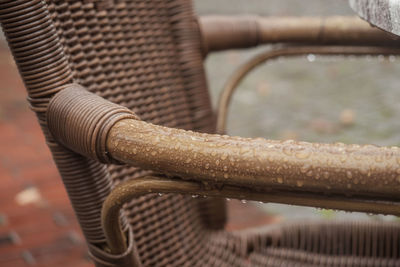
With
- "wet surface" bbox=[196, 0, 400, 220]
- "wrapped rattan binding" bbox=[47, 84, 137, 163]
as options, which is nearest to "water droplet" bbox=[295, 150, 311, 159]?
"wrapped rattan binding" bbox=[47, 84, 137, 163]

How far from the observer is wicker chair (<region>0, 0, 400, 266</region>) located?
533mm

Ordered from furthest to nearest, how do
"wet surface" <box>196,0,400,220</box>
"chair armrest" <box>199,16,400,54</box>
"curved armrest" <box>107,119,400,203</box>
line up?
"wet surface" <box>196,0,400,220</box>, "chair armrest" <box>199,16,400,54</box>, "curved armrest" <box>107,119,400,203</box>

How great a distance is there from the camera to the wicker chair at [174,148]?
1.75ft

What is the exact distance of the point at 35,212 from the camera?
213cm

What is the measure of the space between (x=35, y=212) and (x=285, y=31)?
142 cm

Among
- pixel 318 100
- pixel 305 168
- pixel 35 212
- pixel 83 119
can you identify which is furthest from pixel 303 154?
pixel 318 100

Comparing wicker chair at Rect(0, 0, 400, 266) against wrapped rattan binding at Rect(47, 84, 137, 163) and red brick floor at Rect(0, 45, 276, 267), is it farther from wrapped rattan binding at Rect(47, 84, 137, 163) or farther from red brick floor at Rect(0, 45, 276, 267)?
red brick floor at Rect(0, 45, 276, 267)

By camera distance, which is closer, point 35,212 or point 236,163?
point 236,163

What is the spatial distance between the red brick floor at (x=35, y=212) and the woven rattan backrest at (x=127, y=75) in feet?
2.85

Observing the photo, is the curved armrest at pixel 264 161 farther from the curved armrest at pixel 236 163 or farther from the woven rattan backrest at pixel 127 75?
the woven rattan backrest at pixel 127 75

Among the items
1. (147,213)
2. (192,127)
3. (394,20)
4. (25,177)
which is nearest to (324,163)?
(394,20)

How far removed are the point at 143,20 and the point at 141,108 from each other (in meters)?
0.17

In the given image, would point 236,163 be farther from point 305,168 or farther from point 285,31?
point 285,31

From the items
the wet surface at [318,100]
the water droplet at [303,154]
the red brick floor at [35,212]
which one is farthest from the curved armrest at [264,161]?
the wet surface at [318,100]
